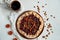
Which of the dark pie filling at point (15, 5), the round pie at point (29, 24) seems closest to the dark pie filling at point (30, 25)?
the round pie at point (29, 24)

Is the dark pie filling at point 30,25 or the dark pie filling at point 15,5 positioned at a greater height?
the dark pie filling at point 15,5

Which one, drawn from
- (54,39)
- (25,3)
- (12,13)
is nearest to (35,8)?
(25,3)

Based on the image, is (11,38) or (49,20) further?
(49,20)

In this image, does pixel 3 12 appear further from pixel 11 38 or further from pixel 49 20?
pixel 49 20

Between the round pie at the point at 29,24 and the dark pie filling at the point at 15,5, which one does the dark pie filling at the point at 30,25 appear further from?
the dark pie filling at the point at 15,5

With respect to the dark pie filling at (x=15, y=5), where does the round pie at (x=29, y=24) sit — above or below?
below

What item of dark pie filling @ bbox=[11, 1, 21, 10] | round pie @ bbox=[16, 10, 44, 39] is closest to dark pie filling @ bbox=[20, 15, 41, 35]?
round pie @ bbox=[16, 10, 44, 39]

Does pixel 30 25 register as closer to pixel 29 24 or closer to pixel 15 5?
pixel 29 24

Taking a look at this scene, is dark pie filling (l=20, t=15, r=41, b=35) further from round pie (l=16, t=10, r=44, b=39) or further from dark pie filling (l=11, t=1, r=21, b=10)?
dark pie filling (l=11, t=1, r=21, b=10)
